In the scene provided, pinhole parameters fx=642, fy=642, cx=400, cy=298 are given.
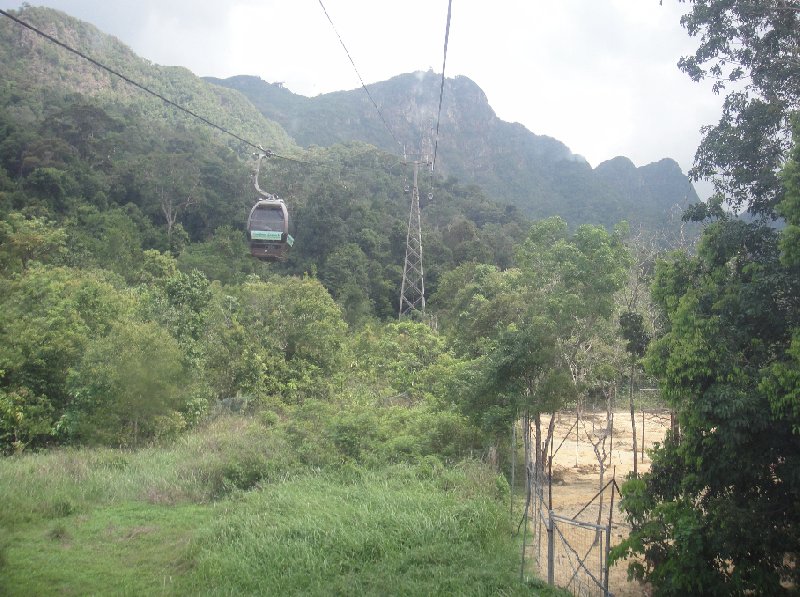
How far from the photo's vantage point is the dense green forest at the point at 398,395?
7457mm

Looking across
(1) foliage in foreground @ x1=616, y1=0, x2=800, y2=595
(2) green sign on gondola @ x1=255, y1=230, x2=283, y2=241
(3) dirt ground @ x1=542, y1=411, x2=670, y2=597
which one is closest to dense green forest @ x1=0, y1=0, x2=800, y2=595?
(1) foliage in foreground @ x1=616, y1=0, x2=800, y2=595


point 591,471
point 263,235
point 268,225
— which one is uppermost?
point 268,225

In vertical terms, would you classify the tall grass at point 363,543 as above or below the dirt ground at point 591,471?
above

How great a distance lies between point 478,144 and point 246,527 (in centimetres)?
9982

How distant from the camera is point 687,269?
9.20 metres

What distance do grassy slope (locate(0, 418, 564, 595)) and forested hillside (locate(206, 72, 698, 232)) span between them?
55.9 metres

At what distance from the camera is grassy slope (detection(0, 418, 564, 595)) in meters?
8.87

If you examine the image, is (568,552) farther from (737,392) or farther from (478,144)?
(478,144)

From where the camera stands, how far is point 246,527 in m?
10.5

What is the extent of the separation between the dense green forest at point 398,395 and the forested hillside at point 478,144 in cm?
4801

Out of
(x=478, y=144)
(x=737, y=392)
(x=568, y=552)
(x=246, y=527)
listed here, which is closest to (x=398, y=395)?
(x=246, y=527)

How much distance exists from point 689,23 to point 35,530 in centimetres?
1387

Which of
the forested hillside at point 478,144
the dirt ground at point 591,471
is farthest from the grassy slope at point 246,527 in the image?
the forested hillside at point 478,144

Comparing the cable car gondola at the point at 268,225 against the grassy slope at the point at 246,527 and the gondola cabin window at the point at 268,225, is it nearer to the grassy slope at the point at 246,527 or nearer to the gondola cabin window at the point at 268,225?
the gondola cabin window at the point at 268,225
